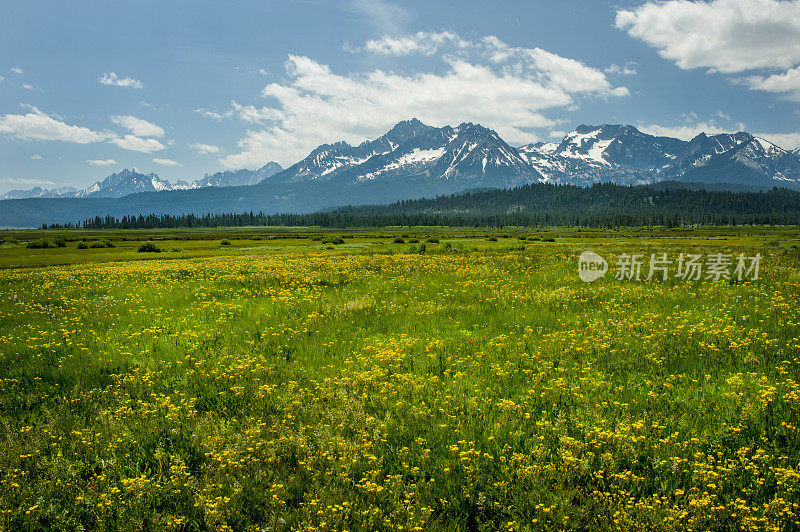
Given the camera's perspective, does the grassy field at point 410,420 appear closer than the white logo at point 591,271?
Yes

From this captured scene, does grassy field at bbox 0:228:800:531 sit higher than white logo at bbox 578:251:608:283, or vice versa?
white logo at bbox 578:251:608:283

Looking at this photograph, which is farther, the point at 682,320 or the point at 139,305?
the point at 139,305

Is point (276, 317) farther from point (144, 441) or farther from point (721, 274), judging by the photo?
point (721, 274)

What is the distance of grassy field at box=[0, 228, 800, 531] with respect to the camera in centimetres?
498

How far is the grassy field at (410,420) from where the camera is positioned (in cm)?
498

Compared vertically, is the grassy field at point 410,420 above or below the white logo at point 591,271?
below

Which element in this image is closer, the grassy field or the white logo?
the grassy field

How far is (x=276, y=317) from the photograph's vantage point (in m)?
13.5

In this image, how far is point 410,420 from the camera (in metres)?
6.83

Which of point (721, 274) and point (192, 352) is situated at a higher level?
point (721, 274)

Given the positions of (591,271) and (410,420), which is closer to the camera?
(410,420)

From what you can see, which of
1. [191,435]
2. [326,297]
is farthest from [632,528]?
[326,297]

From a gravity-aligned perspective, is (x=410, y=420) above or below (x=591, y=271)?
below

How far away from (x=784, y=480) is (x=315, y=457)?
19.3 feet
